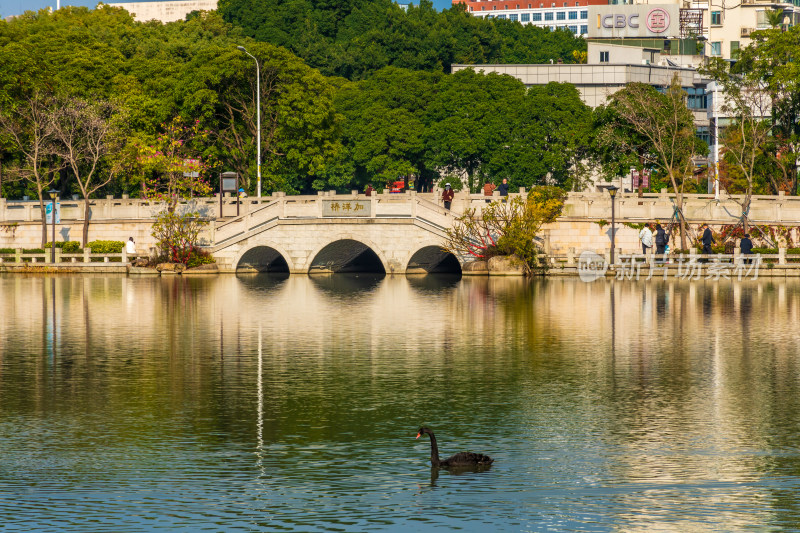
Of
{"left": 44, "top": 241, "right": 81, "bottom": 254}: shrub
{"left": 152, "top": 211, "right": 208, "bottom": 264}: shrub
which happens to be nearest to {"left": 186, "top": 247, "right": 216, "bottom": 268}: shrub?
{"left": 152, "top": 211, "right": 208, "bottom": 264}: shrub

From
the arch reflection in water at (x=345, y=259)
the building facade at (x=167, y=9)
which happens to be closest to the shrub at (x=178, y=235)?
the arch reflection in water at (x=345, y=259)

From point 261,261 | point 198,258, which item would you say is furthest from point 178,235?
point 261,261

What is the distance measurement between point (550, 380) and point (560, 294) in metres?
21.1

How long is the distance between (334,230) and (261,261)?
7.16 meters

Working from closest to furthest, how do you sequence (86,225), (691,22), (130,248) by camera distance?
1. (130,248)
2. (86,225)
3. (691,22)

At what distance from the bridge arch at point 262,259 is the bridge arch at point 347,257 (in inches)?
70.6

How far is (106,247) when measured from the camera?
62406mm

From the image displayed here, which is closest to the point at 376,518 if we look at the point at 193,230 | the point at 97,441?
the point at 97,441

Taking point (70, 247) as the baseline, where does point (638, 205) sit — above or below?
above

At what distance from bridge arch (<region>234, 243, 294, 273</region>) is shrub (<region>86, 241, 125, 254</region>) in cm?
718

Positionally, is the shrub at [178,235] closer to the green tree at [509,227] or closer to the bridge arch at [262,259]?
the bridge arch at [262,259]

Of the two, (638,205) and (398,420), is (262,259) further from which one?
(398,420)

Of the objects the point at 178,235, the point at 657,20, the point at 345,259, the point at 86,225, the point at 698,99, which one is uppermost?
the point at 657,20

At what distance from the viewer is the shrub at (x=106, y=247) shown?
204 ft
